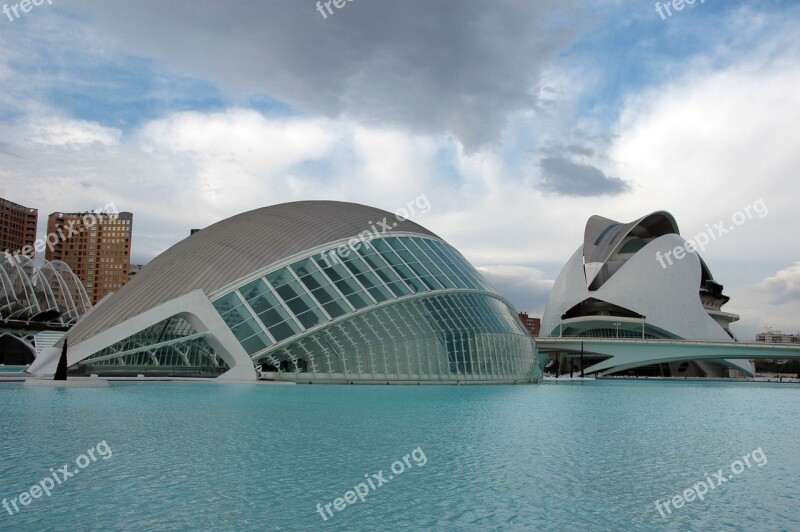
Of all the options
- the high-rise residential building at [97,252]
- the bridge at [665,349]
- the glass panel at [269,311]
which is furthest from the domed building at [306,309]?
the high-rise residential building at [97,252]

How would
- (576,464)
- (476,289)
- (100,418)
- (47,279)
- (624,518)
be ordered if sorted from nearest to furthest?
1. (624,518)
2. (576,464)
3. (100,418)
4. (476,289)
5. (47,279)

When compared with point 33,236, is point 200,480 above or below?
below

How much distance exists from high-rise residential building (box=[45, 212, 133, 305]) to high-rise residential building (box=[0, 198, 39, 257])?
15920 millimetres

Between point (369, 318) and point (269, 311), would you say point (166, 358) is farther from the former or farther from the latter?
point (369, 318)

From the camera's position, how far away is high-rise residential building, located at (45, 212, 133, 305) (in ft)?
491

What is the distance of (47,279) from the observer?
72.1m

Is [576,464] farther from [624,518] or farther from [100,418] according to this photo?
[100,418]

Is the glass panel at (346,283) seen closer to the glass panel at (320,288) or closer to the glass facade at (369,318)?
the glass facade at (369,318)

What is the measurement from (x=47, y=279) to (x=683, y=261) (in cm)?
7680

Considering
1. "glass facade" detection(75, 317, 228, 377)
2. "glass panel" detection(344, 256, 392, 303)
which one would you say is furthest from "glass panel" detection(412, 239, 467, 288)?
"glass facade" detection(75, 317, 228, 377)

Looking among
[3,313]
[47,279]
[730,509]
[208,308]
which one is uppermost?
[47,279]

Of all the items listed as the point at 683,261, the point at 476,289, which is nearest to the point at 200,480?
the point at 476,289

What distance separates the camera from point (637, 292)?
8438 centimetres

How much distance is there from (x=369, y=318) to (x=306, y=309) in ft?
9.38
